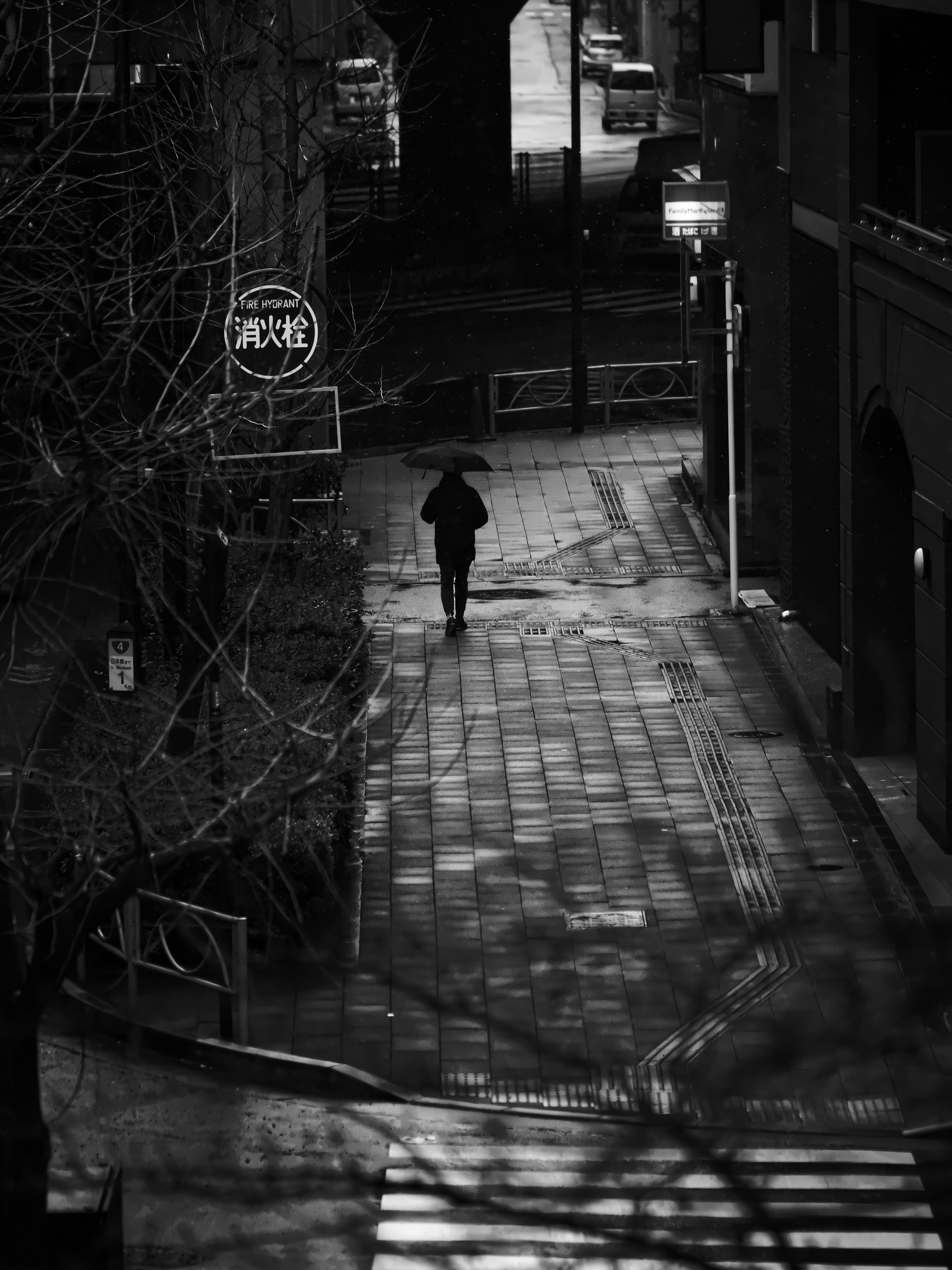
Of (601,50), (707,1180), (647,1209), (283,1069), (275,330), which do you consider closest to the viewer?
(647,1209)

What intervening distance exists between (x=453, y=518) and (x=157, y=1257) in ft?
34.8

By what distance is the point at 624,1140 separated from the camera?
7055 millimetres

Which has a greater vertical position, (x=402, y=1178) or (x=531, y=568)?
(x=402, y=1178)

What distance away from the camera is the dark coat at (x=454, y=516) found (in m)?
18.5

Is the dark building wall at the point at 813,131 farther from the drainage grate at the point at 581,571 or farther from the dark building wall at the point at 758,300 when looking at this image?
the drainage grate at the point at 581,571

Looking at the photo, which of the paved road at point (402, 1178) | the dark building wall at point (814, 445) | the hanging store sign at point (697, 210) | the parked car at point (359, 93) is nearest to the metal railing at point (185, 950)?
the paved road at point (402, 1178)

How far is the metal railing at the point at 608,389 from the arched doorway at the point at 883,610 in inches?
477

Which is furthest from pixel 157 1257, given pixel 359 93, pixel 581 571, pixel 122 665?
pixel 359 93

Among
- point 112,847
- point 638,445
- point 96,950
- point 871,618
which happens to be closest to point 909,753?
point 871,618

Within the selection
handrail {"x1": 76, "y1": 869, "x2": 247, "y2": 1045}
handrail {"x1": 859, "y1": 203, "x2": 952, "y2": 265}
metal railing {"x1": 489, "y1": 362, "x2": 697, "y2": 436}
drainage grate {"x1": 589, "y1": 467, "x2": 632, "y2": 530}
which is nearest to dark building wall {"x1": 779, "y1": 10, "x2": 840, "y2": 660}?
handrail {"x1": 859, "y1": 203, "x2": 952, "y2": 265}

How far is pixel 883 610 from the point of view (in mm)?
15867

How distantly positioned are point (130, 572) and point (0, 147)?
14.8 feet

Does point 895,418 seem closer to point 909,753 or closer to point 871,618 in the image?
point 871,618

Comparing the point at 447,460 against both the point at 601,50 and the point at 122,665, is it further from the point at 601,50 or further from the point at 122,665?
the point at 601,50
